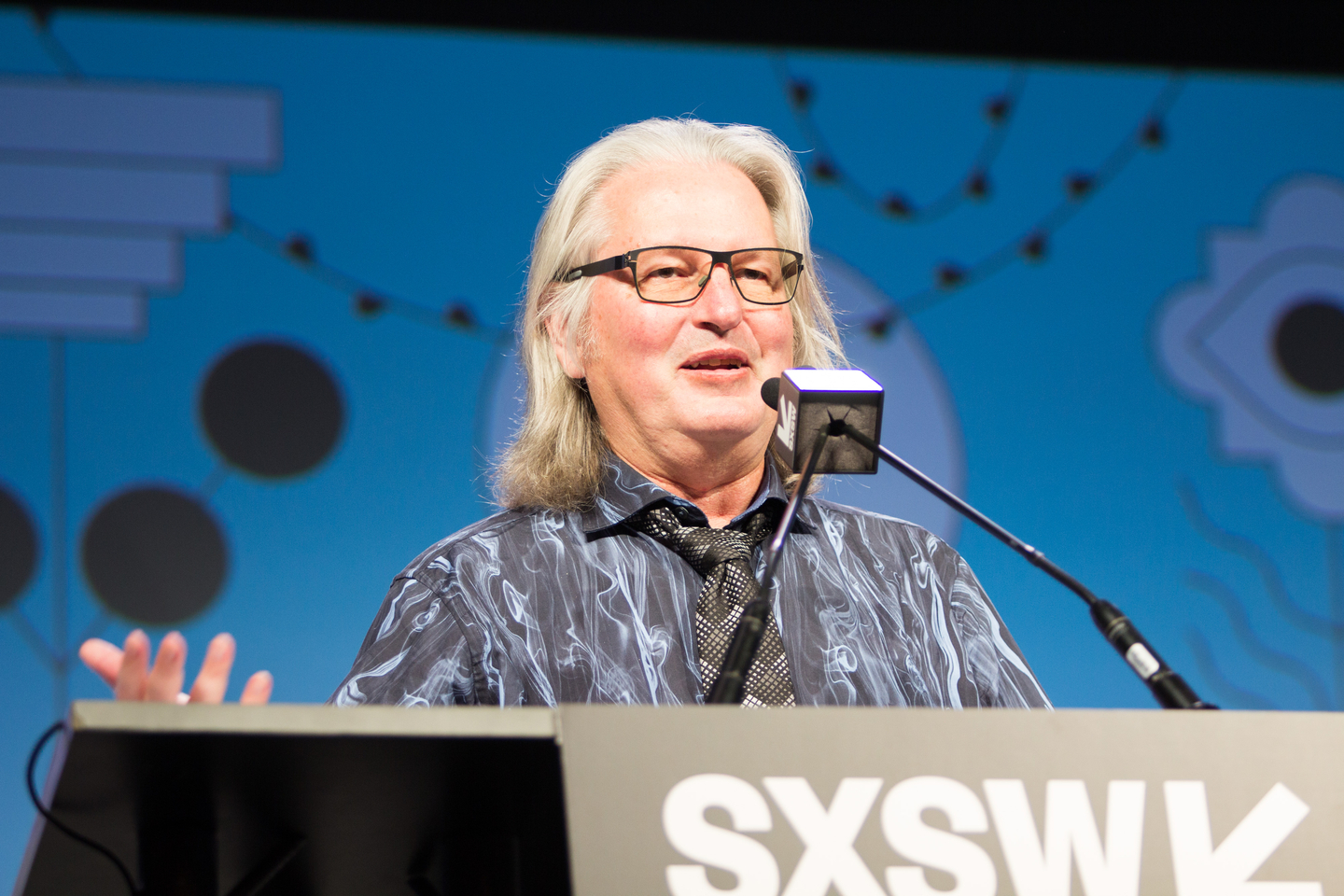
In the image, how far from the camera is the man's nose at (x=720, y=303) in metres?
1.63

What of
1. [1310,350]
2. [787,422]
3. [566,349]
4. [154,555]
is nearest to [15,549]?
[154,555]

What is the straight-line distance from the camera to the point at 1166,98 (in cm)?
287

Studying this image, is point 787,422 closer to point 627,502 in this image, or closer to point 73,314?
point 627,502

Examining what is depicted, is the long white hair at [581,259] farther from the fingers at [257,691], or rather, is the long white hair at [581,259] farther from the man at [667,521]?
the fingers at [257,691]

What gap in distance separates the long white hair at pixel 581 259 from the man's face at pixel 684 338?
4 cm

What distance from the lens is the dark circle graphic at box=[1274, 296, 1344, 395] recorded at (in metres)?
2.87

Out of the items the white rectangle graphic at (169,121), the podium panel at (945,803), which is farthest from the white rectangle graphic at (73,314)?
the podium panel at (945,803)

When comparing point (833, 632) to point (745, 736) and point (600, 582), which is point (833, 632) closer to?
point (600, 582)

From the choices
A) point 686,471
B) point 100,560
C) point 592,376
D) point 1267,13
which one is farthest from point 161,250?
point 1267,13

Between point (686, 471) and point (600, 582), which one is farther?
point (686, 471)

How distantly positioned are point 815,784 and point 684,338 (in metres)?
0.99

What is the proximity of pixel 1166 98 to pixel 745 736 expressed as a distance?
2641 mm

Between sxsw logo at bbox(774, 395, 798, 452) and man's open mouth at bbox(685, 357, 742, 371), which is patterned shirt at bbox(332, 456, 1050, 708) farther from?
sxsw logo at bbox(774, 395, 798, 452)

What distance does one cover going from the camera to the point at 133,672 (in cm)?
81
